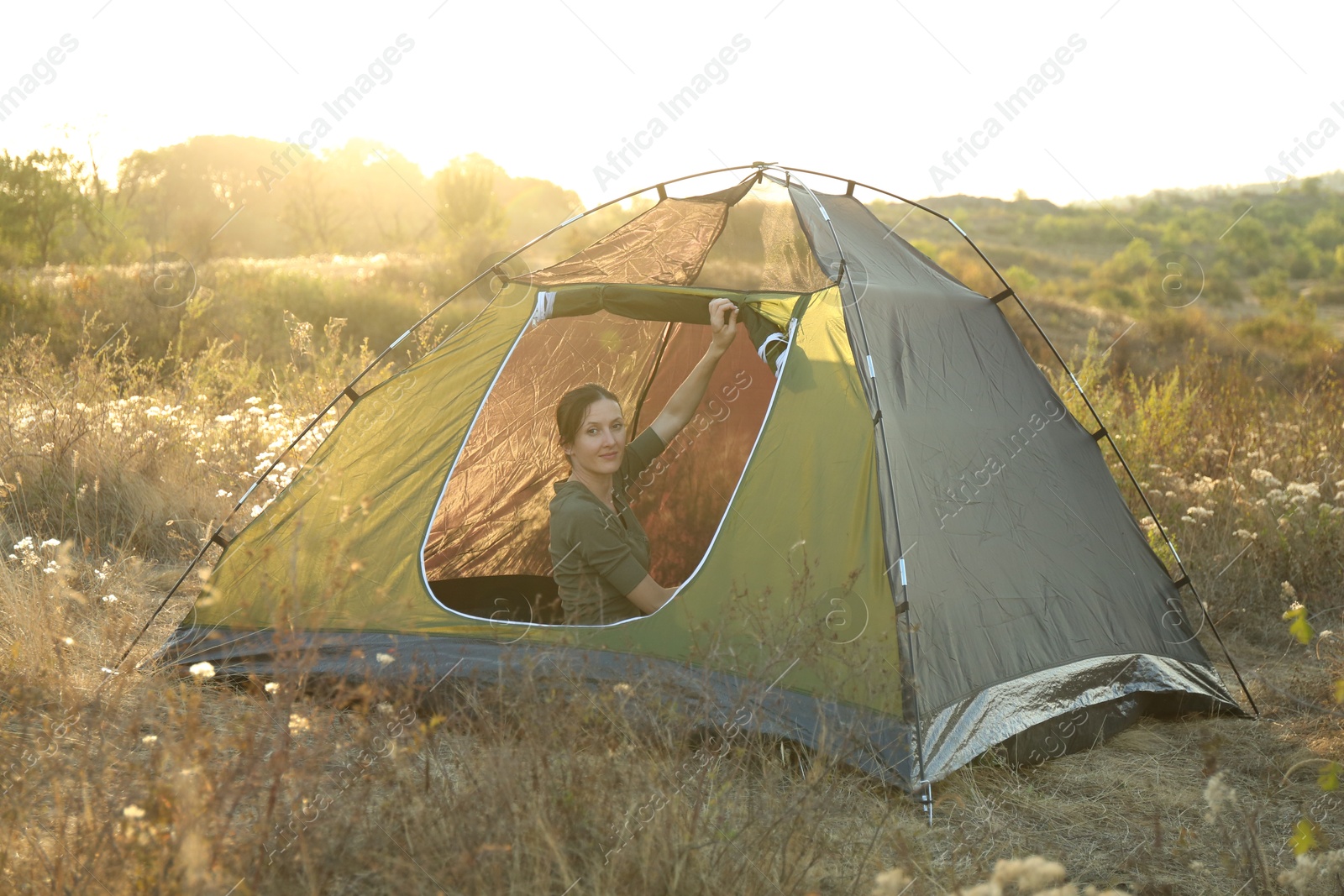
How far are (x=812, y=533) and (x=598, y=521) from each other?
0.76 meters

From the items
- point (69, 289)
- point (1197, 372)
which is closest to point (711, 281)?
point (1197, 372)

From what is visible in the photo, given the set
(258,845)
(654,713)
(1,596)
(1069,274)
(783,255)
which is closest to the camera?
(258,845)

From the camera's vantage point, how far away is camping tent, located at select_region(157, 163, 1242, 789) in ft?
9.57

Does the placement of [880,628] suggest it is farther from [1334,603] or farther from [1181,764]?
[1334,603]

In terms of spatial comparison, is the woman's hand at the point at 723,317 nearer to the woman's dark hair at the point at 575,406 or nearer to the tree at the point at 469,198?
the woman's dark hair at the point at 575,406

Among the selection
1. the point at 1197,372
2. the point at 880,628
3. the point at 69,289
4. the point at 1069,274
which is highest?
the point at 1069,274

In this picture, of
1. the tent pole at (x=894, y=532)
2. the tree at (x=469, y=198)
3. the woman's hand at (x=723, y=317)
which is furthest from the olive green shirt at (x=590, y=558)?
the tree at (x=469, y=198)

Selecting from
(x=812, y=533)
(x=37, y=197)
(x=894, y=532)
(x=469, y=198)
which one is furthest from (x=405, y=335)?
(x=469, y=198)

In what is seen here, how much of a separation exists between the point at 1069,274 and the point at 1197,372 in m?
27.1

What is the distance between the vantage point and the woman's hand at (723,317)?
3.55m

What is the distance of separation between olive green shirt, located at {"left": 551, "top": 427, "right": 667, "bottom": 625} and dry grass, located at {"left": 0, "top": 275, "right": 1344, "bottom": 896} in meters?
0.52

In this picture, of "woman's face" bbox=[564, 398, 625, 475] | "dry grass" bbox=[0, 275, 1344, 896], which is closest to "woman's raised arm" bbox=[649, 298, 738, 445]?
"woman's face" bbox=[564, 398, 625, 475]

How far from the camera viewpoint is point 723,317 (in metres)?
3.58

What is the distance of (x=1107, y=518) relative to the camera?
3.83 m
